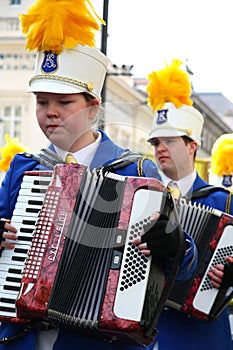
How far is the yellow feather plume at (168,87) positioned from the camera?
6824 mm

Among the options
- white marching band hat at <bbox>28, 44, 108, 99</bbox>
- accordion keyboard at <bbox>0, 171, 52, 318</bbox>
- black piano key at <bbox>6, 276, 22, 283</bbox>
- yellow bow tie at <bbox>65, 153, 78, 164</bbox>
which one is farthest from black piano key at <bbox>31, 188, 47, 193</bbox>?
white marching band hat at <bbox>28, 44, 108, 99</bbox>

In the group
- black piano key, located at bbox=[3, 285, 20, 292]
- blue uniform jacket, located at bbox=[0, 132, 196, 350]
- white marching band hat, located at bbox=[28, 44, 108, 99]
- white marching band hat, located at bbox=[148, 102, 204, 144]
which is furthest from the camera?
white marching band hat, located at bbox=[148, 102, 204, 144]

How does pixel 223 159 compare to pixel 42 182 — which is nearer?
pixel 42 182

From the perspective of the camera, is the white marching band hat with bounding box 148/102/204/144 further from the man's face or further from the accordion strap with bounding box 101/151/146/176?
the accordion strap with bounding box 101/151/146/176

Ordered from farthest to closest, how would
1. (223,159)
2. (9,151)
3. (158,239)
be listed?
(9,151) → (223,159) → (158,239)

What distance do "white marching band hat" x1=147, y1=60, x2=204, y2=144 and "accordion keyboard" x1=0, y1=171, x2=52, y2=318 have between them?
2.71 m

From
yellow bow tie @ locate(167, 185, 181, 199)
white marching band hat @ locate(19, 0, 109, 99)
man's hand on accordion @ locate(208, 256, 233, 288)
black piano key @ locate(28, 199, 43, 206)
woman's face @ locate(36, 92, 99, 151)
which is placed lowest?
man's hand on accordion @ locate(208, 256, 233, 288)

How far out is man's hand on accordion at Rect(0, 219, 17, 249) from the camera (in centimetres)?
398

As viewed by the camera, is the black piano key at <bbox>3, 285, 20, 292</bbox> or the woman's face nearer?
the black piano key at <bbox>3, 285, 20, 292</bbox>

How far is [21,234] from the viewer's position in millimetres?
3996

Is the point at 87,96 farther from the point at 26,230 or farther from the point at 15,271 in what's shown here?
the point at 15,271

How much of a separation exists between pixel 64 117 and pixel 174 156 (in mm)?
2265

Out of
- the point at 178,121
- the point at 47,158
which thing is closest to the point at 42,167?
the point at 47,158

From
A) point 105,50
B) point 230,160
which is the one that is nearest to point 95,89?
point 230,160
